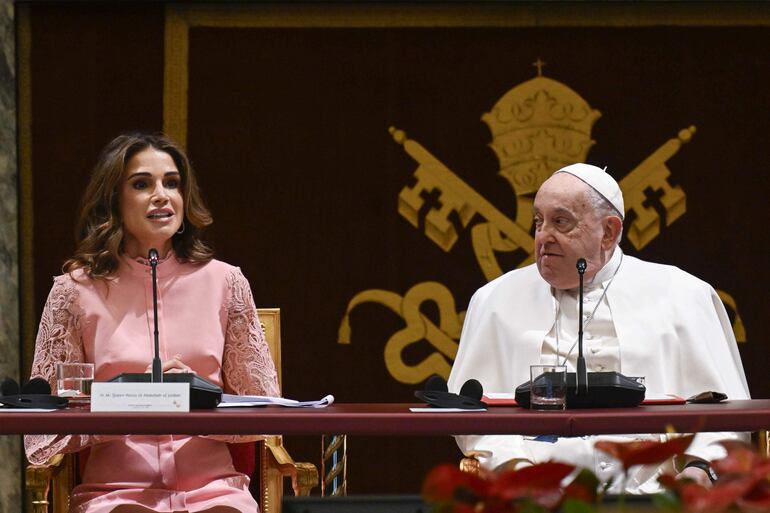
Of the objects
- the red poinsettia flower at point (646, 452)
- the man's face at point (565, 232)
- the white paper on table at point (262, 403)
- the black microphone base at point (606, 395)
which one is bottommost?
the white paper on table at point (262, 403)

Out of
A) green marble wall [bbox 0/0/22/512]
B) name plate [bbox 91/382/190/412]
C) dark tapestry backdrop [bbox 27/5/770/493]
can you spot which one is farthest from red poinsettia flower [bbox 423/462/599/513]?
green marble wall [bbox 0/0/22/512]

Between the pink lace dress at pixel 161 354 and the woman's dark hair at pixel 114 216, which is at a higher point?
the woman's dark hair at pixel 114 216

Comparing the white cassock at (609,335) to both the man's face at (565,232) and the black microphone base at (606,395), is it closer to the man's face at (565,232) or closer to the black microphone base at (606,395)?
the man's face at (565,232)

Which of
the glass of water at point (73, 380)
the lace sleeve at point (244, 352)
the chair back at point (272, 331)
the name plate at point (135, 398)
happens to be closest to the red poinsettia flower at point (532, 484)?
the name plate at point (135, 398)

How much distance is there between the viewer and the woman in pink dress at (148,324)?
3.45m

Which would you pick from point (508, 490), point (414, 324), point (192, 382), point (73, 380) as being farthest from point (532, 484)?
point (414, 324)

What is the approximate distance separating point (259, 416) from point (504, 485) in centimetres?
182

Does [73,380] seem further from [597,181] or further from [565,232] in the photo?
[597,181]

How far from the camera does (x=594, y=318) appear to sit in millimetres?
3957

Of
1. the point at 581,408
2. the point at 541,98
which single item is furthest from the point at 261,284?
the point at 581,408

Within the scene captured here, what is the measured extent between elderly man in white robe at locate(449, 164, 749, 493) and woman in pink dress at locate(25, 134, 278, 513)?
0.71 metres

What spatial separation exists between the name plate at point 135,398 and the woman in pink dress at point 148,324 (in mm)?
519

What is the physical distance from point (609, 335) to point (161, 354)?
1358mm

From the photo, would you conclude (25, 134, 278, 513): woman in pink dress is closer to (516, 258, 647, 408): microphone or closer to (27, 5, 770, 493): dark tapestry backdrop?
(516, 258, 647, 408): microphone
